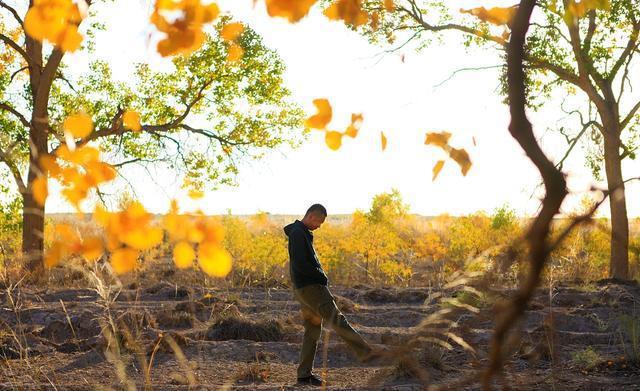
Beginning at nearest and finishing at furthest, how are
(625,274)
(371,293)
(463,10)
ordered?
1. (463,10)
2. (371,293)
3. (625,274)

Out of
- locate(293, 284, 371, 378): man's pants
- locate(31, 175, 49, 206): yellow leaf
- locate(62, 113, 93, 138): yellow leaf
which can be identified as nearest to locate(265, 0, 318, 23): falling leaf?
locate(62, 113, 93, 138): yellow leaf

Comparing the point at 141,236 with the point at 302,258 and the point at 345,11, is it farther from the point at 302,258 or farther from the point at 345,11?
the point at 302,258

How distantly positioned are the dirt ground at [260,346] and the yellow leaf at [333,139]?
2.13m

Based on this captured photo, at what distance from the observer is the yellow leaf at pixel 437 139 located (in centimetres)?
267

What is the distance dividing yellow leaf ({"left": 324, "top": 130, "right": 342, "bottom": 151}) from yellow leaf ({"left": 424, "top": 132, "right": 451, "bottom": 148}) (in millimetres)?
320

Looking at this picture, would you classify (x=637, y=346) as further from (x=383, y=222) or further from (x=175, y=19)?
(x=383, y=222)

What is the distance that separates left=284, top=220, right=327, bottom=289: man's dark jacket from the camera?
21.5ft

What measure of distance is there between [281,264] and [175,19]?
13127mm

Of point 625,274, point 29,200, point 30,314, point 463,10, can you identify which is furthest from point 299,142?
point 463,10

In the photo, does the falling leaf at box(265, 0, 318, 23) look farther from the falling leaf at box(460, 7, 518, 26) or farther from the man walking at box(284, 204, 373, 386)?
the man walking at box(284, 204, 373, 386)

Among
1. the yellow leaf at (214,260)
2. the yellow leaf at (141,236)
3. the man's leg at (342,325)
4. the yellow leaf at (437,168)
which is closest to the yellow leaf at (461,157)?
the yellow leaf at (437,168)

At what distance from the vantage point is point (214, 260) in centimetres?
225

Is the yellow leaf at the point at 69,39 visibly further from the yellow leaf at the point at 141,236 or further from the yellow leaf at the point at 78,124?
the yellow leaf at the point at 141,236

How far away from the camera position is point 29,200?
15812 mm
